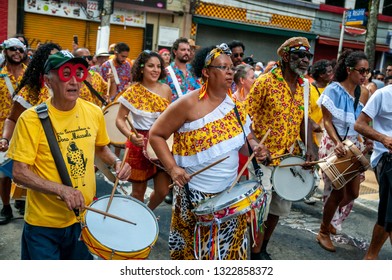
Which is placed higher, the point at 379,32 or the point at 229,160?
the point at 379,32

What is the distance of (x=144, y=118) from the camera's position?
4.89 m

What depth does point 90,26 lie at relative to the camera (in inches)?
799

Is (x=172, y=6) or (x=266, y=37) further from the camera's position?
(x=266, y=37)

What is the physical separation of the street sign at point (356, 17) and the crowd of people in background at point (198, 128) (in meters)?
9.72

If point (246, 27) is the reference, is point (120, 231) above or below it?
below

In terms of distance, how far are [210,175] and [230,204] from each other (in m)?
0.40

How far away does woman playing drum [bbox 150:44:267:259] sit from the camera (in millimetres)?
3154

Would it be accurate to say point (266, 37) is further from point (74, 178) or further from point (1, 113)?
point (74, 178)

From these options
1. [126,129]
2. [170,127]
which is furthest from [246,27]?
[170,127]

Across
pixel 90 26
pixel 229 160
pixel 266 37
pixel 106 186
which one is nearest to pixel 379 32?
pixel 266 37

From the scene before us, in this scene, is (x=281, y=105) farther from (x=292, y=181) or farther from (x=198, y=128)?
(x=198, y=128)

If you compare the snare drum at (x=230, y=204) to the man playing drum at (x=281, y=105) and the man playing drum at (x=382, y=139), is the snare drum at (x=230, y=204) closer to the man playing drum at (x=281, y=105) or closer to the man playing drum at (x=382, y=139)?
the man playing drum at (x=281, y=105)

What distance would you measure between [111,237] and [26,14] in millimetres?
18464

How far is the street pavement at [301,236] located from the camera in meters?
4.66
